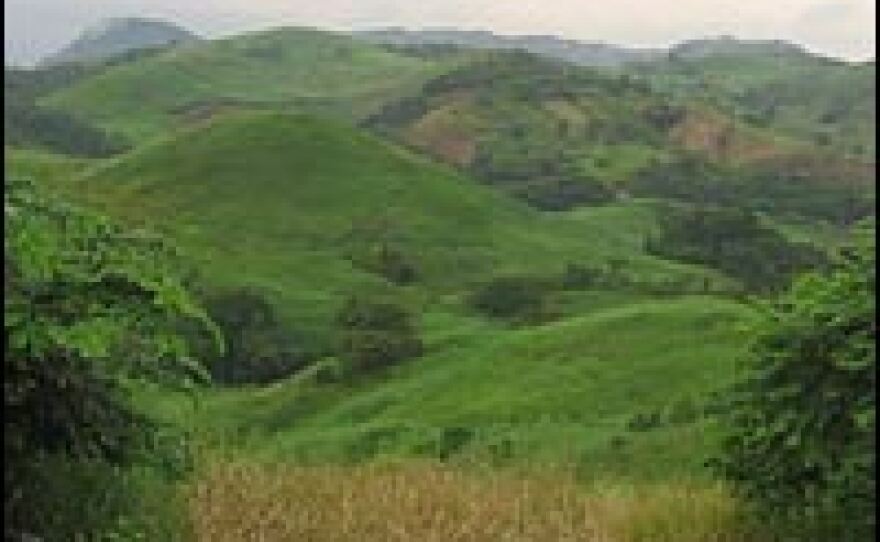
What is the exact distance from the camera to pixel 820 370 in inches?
510

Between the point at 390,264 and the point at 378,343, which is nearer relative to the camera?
the point at 378,343

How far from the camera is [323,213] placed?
108750 millimetres

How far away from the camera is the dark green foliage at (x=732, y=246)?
10150cm

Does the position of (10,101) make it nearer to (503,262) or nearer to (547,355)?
(503,262)

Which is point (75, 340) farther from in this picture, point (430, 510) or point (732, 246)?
point (732, 246)

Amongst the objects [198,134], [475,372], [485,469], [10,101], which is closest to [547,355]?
[475,372]

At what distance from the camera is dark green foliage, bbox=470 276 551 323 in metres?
72.8

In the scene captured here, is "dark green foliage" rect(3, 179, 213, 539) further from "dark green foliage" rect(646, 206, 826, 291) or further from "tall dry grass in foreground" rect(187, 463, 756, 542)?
"dark green foliage" rect(646, 206, 826, 291)

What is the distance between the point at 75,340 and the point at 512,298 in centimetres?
6688

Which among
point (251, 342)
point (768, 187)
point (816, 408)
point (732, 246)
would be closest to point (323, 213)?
point (732, 246)

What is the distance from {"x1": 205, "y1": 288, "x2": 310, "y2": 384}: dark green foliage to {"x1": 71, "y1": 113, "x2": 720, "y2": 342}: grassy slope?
711 cm

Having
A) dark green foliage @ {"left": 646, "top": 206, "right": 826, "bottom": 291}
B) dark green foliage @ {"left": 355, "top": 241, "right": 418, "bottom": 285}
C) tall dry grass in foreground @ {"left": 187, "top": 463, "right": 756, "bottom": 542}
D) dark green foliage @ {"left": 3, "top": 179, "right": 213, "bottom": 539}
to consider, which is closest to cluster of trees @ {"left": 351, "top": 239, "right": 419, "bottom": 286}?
dark green foliage @ {"left": 355, "top": 241, "right": 418, "bottom": 285}

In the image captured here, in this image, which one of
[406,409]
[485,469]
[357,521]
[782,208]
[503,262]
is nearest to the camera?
[357,521]

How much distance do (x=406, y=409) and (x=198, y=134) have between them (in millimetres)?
90346
